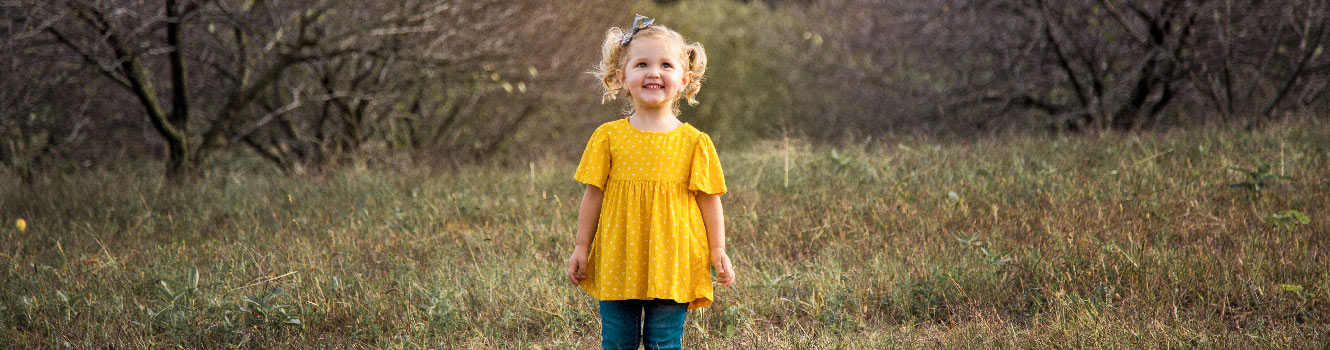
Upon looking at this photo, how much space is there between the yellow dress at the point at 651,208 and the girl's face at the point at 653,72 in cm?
11

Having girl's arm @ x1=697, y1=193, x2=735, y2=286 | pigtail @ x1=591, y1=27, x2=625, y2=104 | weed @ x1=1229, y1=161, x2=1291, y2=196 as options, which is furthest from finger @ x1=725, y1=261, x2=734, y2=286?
weed @ x1=1229, y1=161, x2=1291, y2=196

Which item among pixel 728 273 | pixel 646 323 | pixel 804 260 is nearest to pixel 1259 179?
pixel 804 260

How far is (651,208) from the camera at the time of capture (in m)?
2.67

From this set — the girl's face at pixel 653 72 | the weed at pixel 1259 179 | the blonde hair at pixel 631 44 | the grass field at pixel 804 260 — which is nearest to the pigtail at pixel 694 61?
the blonde hair at pixel 631 44

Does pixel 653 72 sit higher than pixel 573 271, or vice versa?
pixel 653 72

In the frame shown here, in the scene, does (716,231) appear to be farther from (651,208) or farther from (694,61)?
(694,61)

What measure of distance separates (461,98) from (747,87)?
10.2 m

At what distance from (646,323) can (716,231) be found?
378 mm

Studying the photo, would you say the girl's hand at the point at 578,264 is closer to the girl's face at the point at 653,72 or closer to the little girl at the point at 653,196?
the little girl at the point at 653,196

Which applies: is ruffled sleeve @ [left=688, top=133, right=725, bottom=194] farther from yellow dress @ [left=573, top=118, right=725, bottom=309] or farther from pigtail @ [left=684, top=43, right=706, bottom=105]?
pigtail @ [left=684, top=43, right=706, bottom=105]

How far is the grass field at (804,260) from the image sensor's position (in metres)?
3.54

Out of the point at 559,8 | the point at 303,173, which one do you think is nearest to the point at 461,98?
the point at 559,8

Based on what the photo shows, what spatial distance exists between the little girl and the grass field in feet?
2.59

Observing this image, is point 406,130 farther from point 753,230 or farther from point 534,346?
point 534,346
